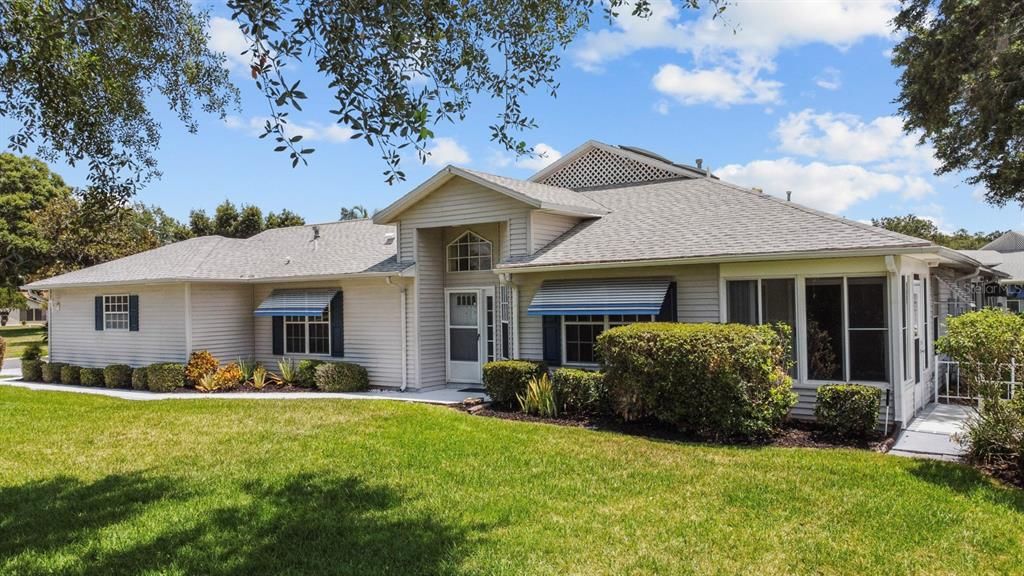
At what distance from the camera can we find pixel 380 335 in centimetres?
1562

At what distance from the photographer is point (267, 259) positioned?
1900 cm

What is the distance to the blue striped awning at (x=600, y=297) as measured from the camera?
1152cm

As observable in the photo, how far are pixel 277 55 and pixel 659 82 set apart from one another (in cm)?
953

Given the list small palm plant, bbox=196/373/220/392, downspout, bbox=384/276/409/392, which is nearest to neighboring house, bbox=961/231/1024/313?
downspout, bbox=384/276/409/392

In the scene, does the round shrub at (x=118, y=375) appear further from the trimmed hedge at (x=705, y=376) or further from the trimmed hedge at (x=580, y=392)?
the trimmed hedge at (x=705, y=376)

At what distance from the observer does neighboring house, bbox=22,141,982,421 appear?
1034cm

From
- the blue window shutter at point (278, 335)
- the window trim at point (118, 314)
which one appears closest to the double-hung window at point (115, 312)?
the window trim at point (118, 314)

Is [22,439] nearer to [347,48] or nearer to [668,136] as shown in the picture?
[347,48]

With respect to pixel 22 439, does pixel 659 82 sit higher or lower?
higher

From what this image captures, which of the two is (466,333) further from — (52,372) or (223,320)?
(52,372)

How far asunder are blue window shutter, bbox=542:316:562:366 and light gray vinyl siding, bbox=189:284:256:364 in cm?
945

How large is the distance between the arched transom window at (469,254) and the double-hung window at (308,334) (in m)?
3.67

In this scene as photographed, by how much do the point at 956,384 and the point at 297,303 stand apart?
1529 cm

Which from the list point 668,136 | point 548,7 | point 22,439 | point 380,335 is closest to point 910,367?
point 548,7
